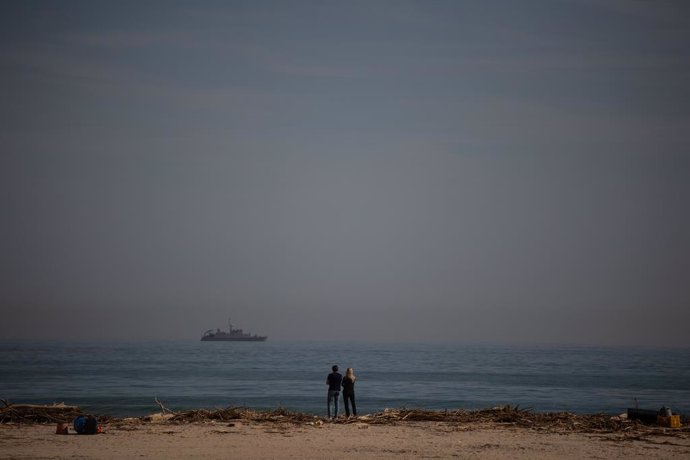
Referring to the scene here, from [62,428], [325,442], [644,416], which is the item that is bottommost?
[325,442]

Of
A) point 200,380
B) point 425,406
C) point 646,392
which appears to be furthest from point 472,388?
point 200,380

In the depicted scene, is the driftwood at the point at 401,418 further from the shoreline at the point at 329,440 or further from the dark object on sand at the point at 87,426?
the dark object on sand at the point at 87,426

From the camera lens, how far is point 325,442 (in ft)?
60.8

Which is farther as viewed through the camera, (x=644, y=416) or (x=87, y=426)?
(x=644, y=416)

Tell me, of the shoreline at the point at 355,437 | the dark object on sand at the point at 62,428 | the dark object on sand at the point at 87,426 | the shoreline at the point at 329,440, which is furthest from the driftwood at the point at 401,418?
the dark object on sand at the point at 87,426

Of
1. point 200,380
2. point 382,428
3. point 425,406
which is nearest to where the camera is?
point 382,428

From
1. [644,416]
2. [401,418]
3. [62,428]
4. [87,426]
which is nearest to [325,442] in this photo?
[401,418]

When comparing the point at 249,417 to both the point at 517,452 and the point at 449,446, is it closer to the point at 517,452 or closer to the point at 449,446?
the point at 449,446

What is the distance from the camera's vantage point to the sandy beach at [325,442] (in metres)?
16.9

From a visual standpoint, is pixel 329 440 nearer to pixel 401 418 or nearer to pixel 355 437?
pixel 355 437

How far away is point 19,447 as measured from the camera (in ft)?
56.9

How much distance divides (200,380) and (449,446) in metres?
50.0

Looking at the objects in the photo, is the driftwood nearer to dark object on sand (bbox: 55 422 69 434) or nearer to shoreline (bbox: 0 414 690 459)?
shoreline (bbox: 0 414 690 459)

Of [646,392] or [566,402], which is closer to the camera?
[566,402]
